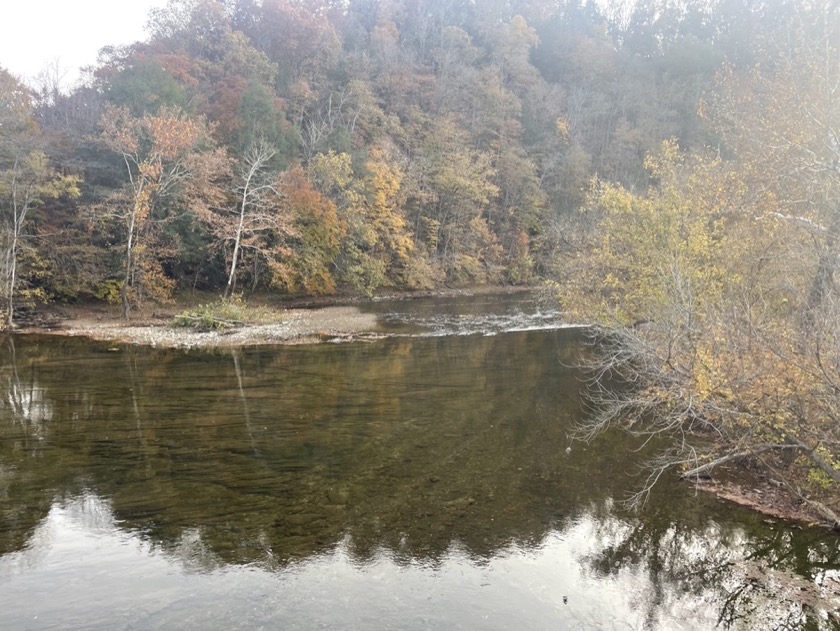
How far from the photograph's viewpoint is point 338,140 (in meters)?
40.2

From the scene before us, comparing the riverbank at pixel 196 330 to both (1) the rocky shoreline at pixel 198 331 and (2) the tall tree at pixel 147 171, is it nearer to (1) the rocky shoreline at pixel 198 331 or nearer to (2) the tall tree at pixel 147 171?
(1) the rocky shoreline at pixel 198 331

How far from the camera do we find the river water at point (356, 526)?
659 centimetres

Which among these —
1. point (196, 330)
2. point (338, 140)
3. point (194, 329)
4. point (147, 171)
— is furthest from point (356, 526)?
point (338, 140)

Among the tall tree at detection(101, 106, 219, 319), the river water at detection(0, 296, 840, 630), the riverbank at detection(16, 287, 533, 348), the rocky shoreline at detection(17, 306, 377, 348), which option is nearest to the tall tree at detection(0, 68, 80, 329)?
the riverbank at detection(16, 287, 533, 348)

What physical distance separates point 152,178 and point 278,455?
77.8 ft

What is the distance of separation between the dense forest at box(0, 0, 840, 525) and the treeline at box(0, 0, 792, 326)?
238 millimetres

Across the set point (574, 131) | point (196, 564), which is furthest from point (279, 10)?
point (196, 564)

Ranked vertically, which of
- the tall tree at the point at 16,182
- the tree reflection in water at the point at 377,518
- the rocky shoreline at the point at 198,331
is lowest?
the tree reflection in water at the point at 377,518

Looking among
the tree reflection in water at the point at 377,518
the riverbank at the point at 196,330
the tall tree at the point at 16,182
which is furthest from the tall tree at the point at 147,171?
the tree reflection in water at the point at 377,518

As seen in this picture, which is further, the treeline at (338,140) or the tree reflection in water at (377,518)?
the treeline at (338,140)

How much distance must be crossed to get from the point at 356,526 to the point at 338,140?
→ 3615cm

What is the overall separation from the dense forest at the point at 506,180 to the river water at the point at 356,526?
1.86m

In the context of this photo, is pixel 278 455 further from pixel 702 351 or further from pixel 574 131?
pixel 574 131

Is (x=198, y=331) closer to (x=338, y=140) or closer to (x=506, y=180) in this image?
(x=338, y=140)
